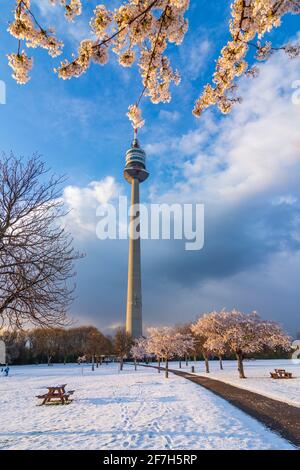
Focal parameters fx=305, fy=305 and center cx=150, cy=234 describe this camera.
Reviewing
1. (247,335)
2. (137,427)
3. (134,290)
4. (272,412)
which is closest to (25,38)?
(137,427)

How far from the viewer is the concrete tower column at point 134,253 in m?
97.3

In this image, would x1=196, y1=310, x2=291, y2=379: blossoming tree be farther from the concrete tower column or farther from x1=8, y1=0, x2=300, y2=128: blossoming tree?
the concrete tower column

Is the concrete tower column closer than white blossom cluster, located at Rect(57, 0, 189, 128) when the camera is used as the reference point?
No

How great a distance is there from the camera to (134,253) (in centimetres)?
10288

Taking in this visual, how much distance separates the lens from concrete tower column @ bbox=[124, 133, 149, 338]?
97.3 m

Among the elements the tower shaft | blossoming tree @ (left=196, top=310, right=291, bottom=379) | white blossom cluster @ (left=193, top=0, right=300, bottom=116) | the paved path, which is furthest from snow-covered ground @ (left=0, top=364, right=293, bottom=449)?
the tower shaft

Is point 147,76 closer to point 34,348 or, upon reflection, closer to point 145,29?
point 145,29

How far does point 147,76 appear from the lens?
5.14 metres

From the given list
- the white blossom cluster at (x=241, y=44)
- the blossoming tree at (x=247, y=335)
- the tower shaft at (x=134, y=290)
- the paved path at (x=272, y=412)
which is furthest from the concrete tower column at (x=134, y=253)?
the white blossom cluster at (x=241, y=44)

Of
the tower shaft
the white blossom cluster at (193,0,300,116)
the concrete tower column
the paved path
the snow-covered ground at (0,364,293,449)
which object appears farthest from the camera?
the concrete tower column

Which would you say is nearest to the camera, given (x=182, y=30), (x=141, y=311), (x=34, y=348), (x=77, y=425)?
(x=182, y=30)

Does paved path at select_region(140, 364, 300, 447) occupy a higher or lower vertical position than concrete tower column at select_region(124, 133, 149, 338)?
lower
